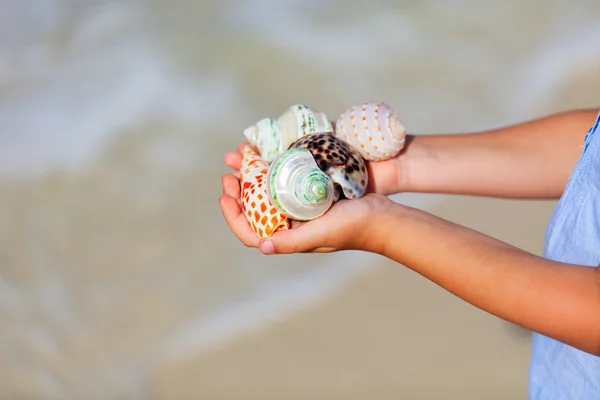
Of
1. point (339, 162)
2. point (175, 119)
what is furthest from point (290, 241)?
point (175, 119)

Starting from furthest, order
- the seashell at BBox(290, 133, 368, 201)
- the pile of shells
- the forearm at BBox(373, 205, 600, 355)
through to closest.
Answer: the seashell at BBox(290, 133, 368, 201)
the pile of shells
the forearm at BBox(373, 205, 600, 355)

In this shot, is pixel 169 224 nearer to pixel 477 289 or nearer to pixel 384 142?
pixel 384 142

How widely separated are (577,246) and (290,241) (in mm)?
704

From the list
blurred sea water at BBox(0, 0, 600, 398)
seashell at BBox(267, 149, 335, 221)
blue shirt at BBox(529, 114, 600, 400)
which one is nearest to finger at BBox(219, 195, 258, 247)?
seashell at BBox(267, 149, 335, 221)

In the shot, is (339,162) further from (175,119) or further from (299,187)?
(175,119)

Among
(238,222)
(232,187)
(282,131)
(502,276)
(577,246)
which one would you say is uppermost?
(282,131)

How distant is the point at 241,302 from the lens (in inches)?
147

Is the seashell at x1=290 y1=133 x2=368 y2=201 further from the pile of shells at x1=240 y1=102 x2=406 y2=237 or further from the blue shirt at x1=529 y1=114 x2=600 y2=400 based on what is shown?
the blue shirt at x1=529 y1=114 x2=600 y2=400

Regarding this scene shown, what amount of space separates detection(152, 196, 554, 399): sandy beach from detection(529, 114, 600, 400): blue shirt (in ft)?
4.77

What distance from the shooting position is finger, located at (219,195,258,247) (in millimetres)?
1862

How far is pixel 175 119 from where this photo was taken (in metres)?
4.85

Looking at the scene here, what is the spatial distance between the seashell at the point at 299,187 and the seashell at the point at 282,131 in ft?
1.04

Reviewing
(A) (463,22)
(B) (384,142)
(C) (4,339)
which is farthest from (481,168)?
(A) (463,22)

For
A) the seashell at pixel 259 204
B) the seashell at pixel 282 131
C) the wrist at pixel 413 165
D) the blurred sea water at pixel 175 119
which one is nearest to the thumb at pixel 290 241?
the seashell at pixel 259 204
